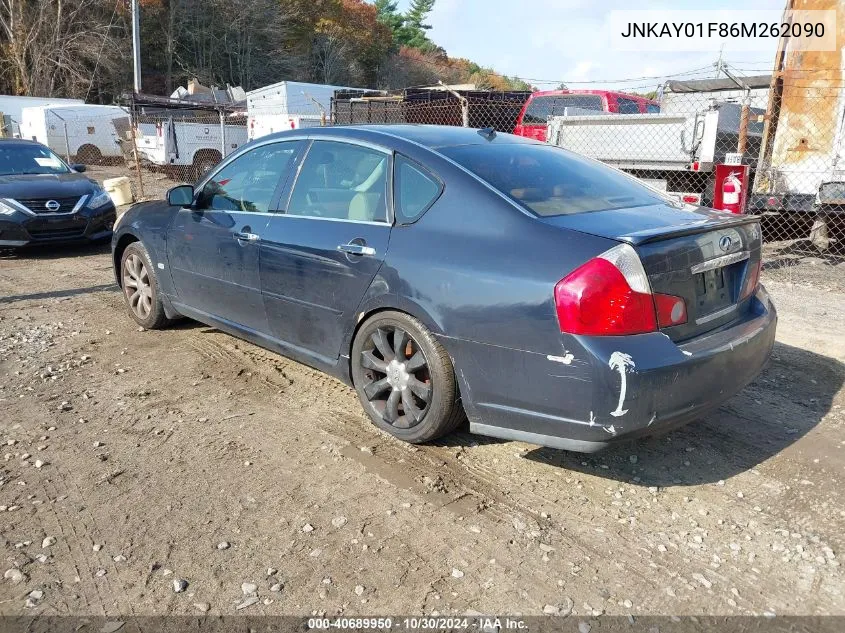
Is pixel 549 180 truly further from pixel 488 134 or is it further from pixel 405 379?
pixel 405 379

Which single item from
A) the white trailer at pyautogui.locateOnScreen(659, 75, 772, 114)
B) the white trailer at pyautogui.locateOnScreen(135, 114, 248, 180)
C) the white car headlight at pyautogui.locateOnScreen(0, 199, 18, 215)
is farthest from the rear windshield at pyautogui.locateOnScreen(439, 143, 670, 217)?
the white trailer at pyautogui.locateOnScreen(135, 114, 248, 180)

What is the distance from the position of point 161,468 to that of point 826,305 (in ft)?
19.5

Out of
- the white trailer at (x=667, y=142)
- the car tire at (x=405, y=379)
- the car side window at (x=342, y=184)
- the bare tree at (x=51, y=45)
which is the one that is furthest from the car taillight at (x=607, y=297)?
the bare tree at (x=51, y=45)

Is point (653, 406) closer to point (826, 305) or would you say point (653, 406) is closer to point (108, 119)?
point (826, 305)

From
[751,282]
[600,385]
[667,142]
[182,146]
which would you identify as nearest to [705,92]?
[667,142]

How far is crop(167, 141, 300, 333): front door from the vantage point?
4.24m

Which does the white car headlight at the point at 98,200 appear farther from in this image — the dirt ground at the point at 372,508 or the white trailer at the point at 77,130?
the white trailer at the point at 77,130

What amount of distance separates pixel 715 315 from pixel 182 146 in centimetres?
1936

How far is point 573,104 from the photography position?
13141mm

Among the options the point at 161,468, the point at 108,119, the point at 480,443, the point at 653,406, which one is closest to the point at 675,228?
the point at 653,406

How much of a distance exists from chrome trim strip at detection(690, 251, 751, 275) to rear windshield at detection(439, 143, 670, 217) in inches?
20.8

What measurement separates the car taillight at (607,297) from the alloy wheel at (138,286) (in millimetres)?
3784

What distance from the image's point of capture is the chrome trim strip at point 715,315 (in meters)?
3.04

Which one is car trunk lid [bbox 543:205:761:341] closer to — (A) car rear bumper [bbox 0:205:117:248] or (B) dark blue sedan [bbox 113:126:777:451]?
(B) dark blue sedan [bbox 113:126:777:451]
